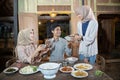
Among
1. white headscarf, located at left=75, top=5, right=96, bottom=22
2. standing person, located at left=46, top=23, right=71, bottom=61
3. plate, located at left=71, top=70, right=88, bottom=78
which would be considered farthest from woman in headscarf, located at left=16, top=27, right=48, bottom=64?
white headscarf, located at left=75, top=5, right=96, bottom=22

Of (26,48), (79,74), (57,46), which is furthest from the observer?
(57,46)

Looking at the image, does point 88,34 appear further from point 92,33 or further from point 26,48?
point 26,48

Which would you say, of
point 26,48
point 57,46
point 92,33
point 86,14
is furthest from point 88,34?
point 26,48

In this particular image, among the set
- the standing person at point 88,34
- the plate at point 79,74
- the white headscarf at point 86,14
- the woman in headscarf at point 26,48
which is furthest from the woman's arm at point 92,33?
the plate at point 79,74

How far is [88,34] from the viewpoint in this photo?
8.66 ft

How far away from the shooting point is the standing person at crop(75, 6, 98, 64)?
2621 millimetres

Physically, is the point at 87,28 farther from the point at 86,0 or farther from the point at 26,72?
the point at 86,0

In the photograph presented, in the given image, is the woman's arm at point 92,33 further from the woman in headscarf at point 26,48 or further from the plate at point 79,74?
the plate at point 79,74

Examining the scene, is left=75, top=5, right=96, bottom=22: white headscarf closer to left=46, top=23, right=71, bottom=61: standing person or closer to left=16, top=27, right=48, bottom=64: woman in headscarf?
left=46, top=23, right=71, bottom=61: standing person

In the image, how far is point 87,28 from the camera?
2654mm

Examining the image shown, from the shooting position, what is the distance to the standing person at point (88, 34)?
8.60 ft

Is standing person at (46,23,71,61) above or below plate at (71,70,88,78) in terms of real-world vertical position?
above

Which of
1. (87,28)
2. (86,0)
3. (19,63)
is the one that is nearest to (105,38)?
(86,0)

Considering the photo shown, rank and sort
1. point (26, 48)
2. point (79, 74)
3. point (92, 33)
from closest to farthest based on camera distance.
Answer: point (79, 74), point (26, 48), point (92, 33)
